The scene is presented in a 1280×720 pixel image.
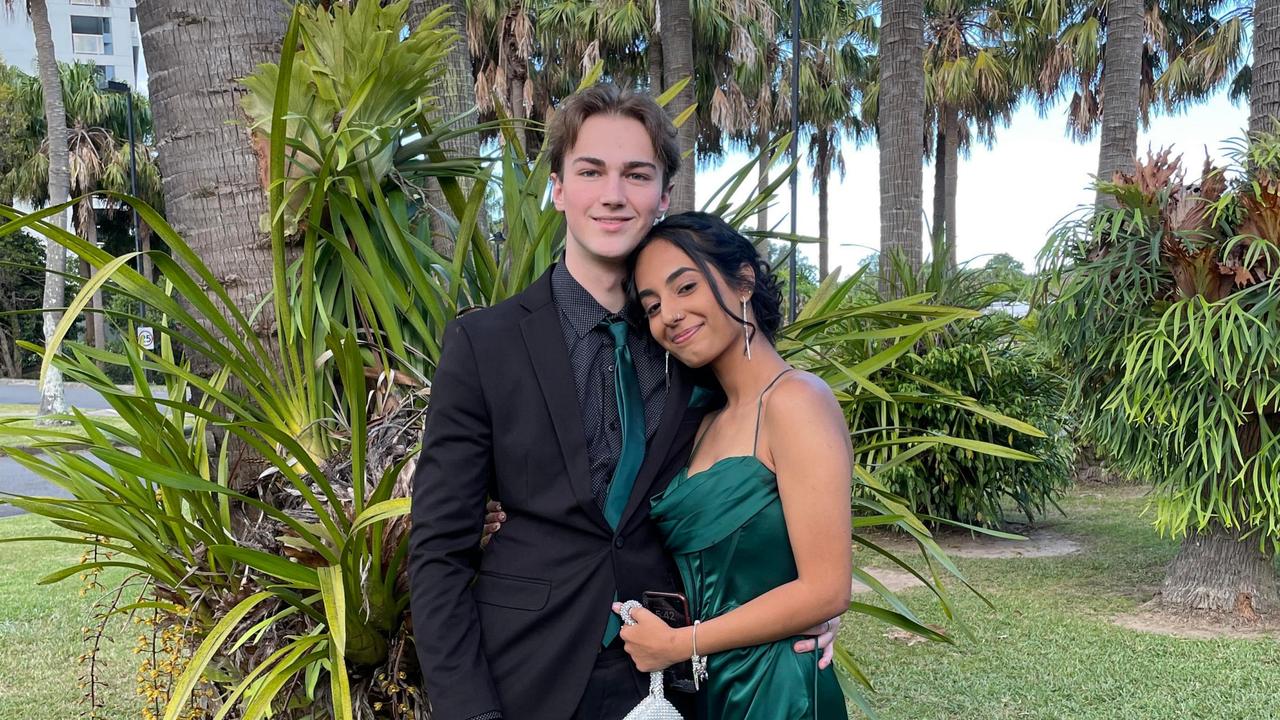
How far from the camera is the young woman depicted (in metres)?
1.73

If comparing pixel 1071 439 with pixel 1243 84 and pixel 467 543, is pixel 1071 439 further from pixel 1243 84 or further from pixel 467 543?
pixel 1243 84

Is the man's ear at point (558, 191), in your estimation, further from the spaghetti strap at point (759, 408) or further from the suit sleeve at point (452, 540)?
the spaghetti strap at point (759, 408)

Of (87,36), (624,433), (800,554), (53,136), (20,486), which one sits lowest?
(20,486)

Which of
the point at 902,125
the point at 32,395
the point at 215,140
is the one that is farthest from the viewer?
the point at 32,395

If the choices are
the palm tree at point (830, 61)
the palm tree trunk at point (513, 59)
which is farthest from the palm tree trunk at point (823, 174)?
the palm tree trunk at point (513, 59)

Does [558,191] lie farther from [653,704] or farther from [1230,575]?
[1230,575]

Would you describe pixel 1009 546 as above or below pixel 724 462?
below

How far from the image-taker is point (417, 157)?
2.81 m

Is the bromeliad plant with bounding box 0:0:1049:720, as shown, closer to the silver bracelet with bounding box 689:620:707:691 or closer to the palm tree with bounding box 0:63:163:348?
the silver bracelet with bounding box 689:620:707:691

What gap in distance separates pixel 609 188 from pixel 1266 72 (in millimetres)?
6843

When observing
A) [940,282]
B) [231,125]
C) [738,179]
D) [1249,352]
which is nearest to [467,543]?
[738,179]

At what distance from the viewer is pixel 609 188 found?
186 cm

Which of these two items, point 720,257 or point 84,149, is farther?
point 84,149

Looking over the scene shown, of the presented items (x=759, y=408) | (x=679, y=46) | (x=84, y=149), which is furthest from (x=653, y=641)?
(x=84, y=149)
